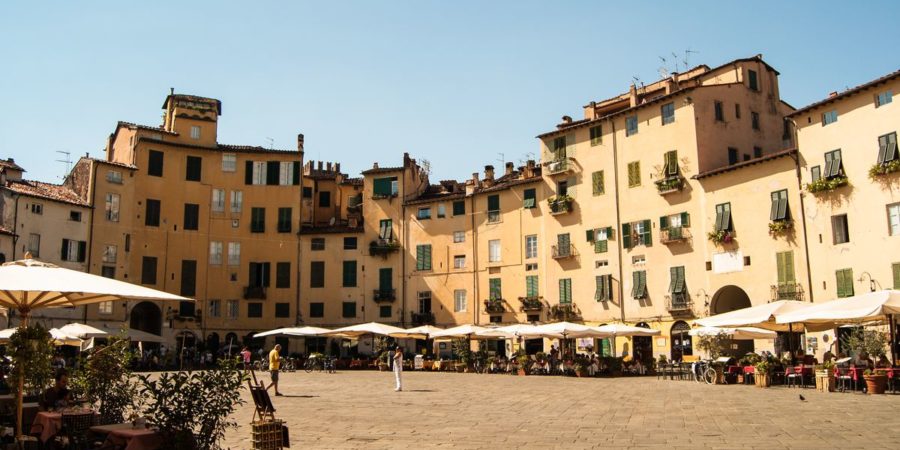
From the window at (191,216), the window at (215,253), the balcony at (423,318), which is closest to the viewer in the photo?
the balcony at (423,318)

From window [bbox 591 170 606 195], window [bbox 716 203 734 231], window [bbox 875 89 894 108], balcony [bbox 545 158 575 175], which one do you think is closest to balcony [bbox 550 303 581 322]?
window [bbox 591 170 606 195]

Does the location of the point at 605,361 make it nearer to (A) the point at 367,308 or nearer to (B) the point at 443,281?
(B) the point at 443,281

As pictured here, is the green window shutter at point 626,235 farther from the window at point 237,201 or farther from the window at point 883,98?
the window at point 237,201

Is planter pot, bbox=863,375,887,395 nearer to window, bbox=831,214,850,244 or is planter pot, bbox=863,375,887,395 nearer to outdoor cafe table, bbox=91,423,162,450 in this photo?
window, bbox=831,214,850,244

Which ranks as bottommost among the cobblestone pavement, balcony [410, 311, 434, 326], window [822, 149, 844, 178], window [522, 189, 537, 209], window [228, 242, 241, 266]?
the cobblestone pavement

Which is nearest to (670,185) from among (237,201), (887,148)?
(887,148)

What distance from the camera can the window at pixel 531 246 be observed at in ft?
156

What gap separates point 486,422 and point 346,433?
3.01 meters

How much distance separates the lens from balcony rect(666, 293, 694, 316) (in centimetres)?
3859

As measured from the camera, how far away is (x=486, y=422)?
15.3 meters

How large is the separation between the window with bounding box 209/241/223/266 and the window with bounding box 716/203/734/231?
32.3 meters

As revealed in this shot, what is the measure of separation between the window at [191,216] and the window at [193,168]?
188 centimetres

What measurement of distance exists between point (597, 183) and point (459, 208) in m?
10.5

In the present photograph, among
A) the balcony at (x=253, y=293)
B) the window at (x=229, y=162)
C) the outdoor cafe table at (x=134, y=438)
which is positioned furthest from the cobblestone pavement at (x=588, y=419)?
the window at (x=229, y=162)
